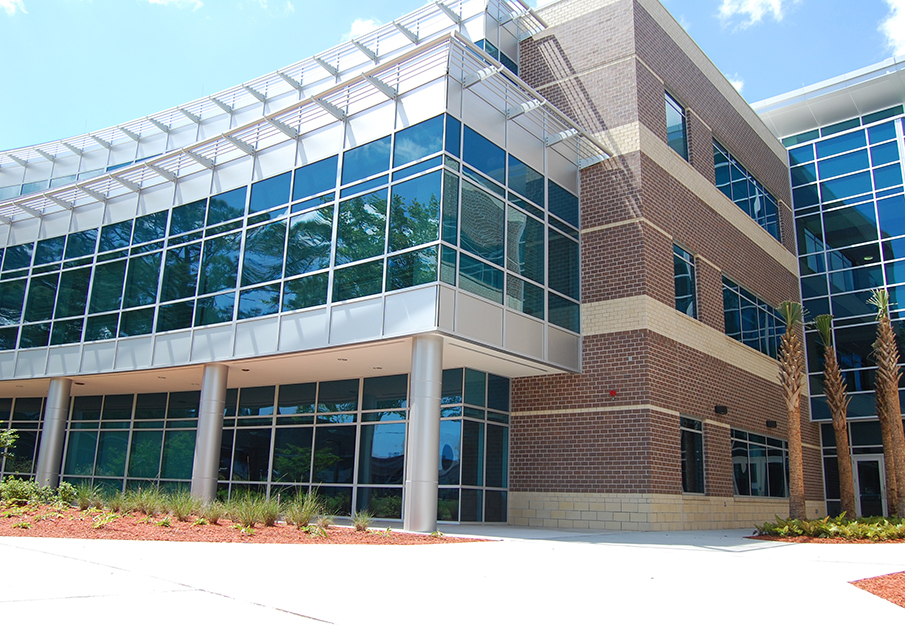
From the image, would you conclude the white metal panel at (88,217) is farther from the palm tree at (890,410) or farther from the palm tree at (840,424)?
the palm tree at (890,410)

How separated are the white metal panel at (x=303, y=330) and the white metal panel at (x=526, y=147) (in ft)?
19.5

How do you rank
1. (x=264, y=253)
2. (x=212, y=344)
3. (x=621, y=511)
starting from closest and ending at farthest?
1. (x=621, y=511)
2. (x=264, y=253)
3. (x=212, y=344)

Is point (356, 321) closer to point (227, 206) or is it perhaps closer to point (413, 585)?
point (227, 206)

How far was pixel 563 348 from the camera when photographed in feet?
57.1

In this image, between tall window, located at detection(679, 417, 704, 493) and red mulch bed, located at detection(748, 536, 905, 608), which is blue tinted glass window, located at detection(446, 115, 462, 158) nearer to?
tall window, located at detection(679, 417, 704, 493)

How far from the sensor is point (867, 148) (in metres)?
26.5

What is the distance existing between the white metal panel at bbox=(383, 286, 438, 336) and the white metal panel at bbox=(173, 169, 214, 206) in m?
7.67

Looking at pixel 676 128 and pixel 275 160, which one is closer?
pixel 275 160

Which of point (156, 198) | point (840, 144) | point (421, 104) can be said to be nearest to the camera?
point (421, 104)

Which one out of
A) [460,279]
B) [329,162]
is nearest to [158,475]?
[329,162]

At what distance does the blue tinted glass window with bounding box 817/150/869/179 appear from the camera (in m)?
26.6

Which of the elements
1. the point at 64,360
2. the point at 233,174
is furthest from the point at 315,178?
the point at 64,360

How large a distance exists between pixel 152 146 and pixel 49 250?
6.03 metres

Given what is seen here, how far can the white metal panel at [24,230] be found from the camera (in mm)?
23281
